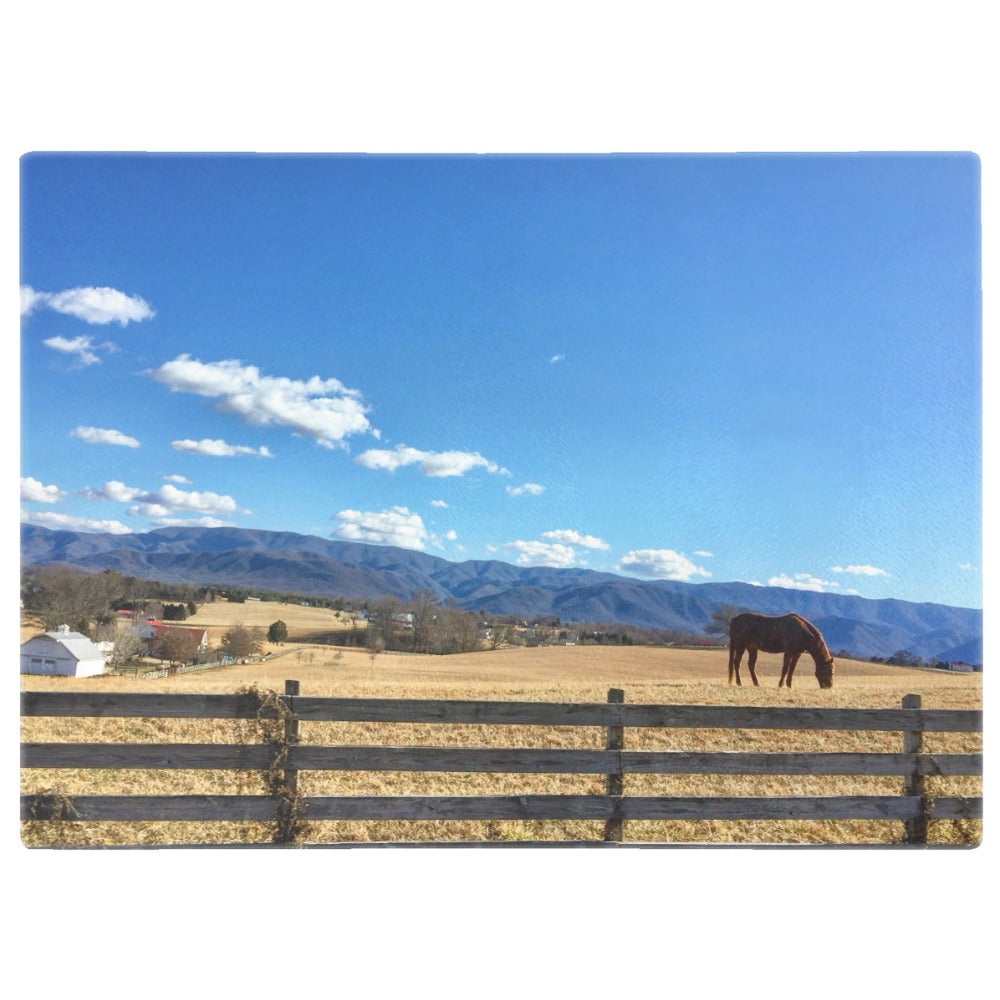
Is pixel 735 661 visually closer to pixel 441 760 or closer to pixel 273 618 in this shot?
pixel 441 760

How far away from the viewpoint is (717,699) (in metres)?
5.80

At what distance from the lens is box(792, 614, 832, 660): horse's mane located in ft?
18.8

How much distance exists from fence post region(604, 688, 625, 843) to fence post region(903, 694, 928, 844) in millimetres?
1970

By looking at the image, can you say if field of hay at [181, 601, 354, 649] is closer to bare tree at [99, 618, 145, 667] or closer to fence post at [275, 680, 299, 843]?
bare tree at [99, 618, 145, 667]

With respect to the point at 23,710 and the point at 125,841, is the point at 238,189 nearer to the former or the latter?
the point at 23,710

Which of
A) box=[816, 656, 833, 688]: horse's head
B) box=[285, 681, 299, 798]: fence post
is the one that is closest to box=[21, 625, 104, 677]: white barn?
box=[285, 681, 299, 798]: fence post

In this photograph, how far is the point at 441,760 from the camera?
478cm

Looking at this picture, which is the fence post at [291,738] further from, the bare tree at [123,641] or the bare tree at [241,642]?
the bare tree at [123,641]

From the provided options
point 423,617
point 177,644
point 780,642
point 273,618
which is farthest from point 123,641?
point 780,642

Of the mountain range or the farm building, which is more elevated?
the mountain range

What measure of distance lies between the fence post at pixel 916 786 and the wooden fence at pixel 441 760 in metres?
0.20

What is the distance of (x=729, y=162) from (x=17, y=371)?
533 centimetres

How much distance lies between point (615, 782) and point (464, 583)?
1.78 m

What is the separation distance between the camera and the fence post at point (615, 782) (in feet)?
15.7
